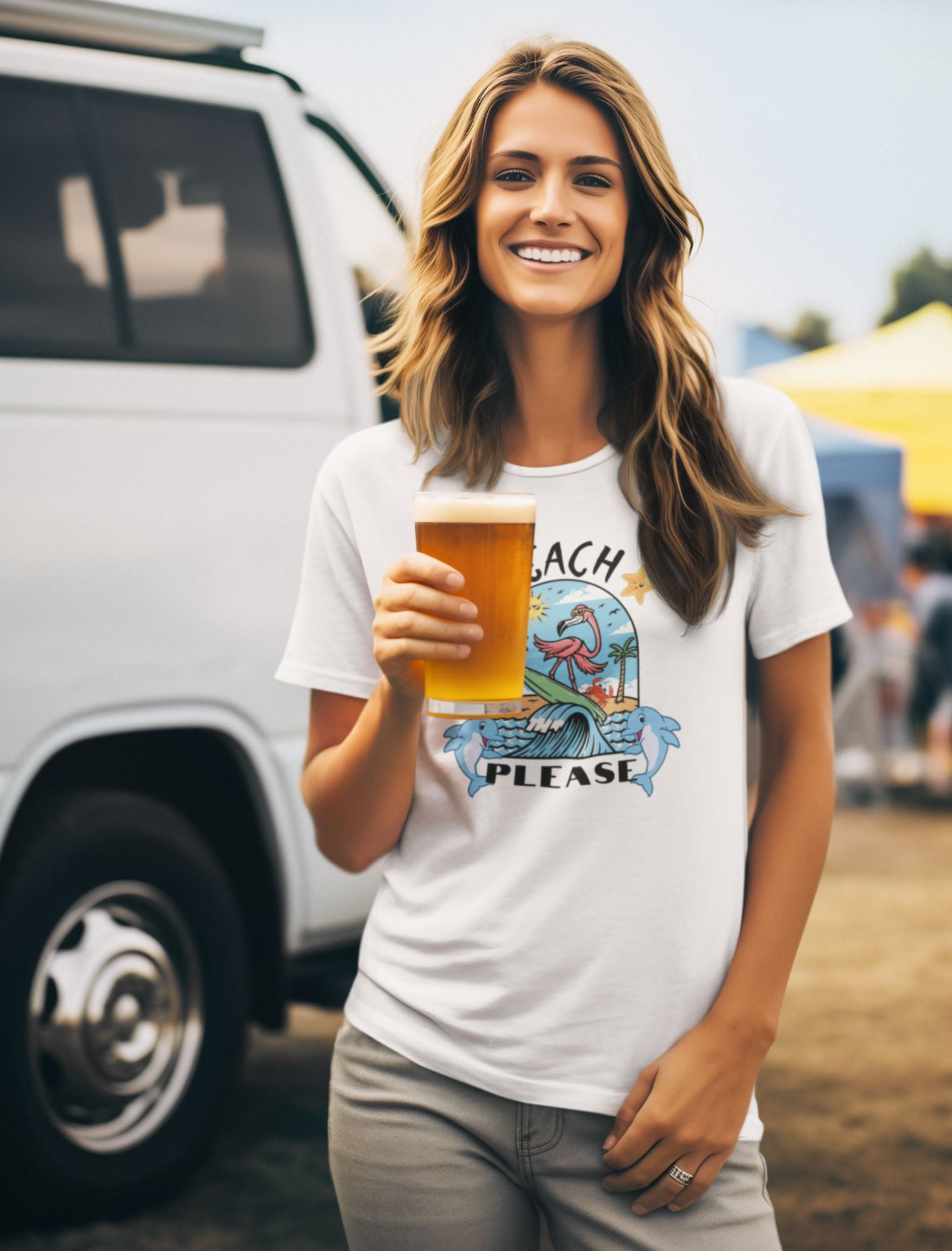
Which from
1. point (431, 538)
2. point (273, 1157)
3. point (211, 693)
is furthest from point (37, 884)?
point (431, 538)

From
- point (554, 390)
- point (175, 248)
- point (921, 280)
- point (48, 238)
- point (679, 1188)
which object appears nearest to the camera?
point (679, 1188)

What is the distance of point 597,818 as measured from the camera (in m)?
1.50

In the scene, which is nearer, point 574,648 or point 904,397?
point 574,648

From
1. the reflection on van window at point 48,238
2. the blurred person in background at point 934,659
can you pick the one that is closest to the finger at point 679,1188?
the reflection on van window at point 48,238

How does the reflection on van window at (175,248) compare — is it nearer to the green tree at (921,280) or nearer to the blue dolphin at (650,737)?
the blue dolphin at (650,737)

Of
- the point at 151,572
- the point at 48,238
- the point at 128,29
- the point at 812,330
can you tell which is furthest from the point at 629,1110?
the point at 812,330

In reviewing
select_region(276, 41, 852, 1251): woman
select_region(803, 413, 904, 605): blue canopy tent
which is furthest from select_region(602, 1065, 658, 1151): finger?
select_region(803, 413, 904, 605): blue canopy tent

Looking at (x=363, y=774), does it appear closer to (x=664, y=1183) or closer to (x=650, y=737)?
(x=650, y=737)

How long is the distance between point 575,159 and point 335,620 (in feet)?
1.90

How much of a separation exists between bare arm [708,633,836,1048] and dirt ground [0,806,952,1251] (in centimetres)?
225

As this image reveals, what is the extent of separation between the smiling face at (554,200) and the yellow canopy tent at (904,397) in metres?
7.94

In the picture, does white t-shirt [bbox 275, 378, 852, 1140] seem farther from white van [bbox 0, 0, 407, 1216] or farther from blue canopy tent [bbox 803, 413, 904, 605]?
blue canopy tent [bbox 803, 413, 904, 605]

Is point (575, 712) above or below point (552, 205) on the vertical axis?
below

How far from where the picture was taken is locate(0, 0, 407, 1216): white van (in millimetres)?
3119
